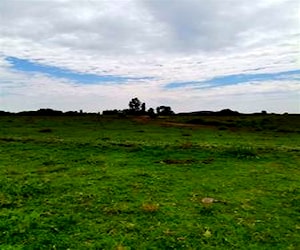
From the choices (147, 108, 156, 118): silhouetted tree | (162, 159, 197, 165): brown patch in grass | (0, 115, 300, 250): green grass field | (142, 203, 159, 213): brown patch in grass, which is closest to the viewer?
(0, 115, 300, 250): green grass field

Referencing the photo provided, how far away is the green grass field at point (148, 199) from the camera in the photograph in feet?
40.5

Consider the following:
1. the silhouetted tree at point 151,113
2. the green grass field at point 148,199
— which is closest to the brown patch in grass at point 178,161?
the green grass field at point 148,199

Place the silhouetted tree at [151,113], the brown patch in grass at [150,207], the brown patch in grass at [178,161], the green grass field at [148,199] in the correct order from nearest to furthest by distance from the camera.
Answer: the green grass field at [148,199], the brown patch in grass at [150,207], the brown patch in grass at [178,161], the silhouetted tree at [151,113]

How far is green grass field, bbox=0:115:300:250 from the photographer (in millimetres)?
12359

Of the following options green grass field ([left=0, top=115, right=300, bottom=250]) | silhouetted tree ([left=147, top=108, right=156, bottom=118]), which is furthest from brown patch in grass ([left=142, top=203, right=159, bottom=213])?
silhouetted tree ([left=147, top=108, right=156, bottom=118])

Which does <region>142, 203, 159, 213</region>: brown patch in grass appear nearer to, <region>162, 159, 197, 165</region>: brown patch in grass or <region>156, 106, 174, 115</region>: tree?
<region>162, 159, 197, 165</region>: brown patch in grass

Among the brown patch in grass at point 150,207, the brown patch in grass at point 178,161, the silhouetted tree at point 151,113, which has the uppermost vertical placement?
the silhouetted tree at point 151,113

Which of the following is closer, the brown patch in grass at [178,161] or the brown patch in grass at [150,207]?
the brown patch in grass at [150,207]

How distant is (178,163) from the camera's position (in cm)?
2464

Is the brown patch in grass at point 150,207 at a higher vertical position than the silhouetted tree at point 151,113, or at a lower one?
lower

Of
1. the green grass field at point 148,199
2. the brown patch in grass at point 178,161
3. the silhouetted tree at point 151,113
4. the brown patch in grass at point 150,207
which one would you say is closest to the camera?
the green grass field at point 148,199

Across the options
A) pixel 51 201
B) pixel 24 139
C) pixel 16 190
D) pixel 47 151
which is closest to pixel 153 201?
pixel 51 201

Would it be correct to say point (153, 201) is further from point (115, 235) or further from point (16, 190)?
point (16, 190)

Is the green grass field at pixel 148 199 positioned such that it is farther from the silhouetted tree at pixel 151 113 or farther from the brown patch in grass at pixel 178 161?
the silhouetted tree at pixel 151 113
